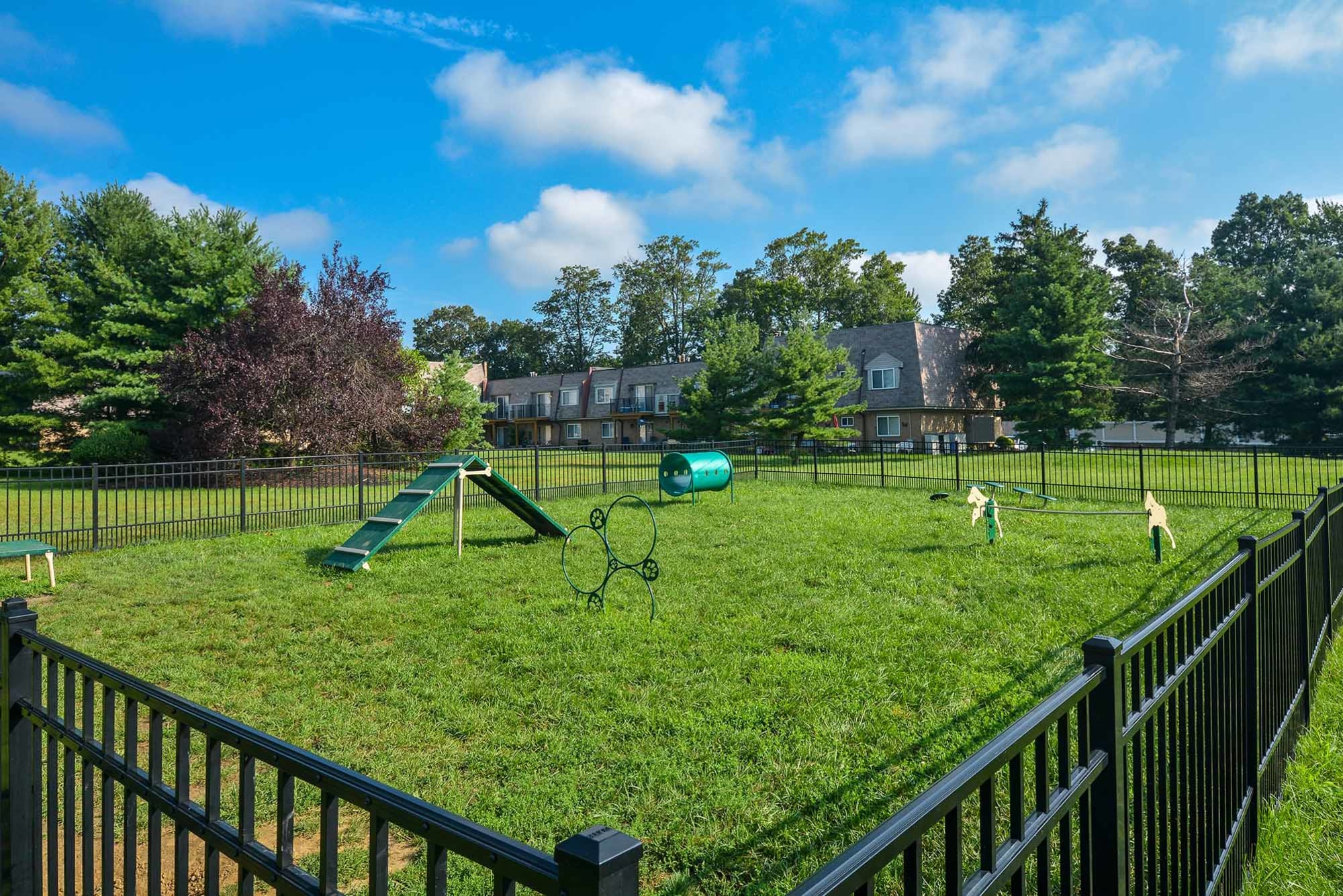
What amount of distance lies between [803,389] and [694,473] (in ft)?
51.7

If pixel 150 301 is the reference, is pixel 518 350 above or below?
above

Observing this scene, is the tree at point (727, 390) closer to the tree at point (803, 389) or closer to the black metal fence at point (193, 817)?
the tree at point (803, 389)

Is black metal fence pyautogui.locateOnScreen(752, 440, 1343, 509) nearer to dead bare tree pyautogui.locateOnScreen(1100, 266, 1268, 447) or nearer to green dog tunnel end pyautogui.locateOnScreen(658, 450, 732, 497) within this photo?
green dog tunnel end pyautogui.locateOnScreen(658, 450, 732, 497)

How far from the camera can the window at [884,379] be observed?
1570 inches

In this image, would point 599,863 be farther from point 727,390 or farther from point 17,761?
point 727,390

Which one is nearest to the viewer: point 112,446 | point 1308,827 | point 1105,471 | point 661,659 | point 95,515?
point 1308,827

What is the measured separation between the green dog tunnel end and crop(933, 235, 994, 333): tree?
39120 mm

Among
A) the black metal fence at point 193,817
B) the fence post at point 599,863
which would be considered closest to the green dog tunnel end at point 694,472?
the black metal fence at point 193,817

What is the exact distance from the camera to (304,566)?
10055 mm

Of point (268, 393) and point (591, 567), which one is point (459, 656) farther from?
point (268, 393)

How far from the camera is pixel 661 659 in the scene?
5887 millimetres

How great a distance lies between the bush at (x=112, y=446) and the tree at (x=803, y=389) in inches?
903

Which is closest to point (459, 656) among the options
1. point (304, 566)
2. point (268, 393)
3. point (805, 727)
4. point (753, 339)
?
point (805, 727)

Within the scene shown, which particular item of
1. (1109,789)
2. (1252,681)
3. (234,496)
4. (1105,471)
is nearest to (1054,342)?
(1105,471)
